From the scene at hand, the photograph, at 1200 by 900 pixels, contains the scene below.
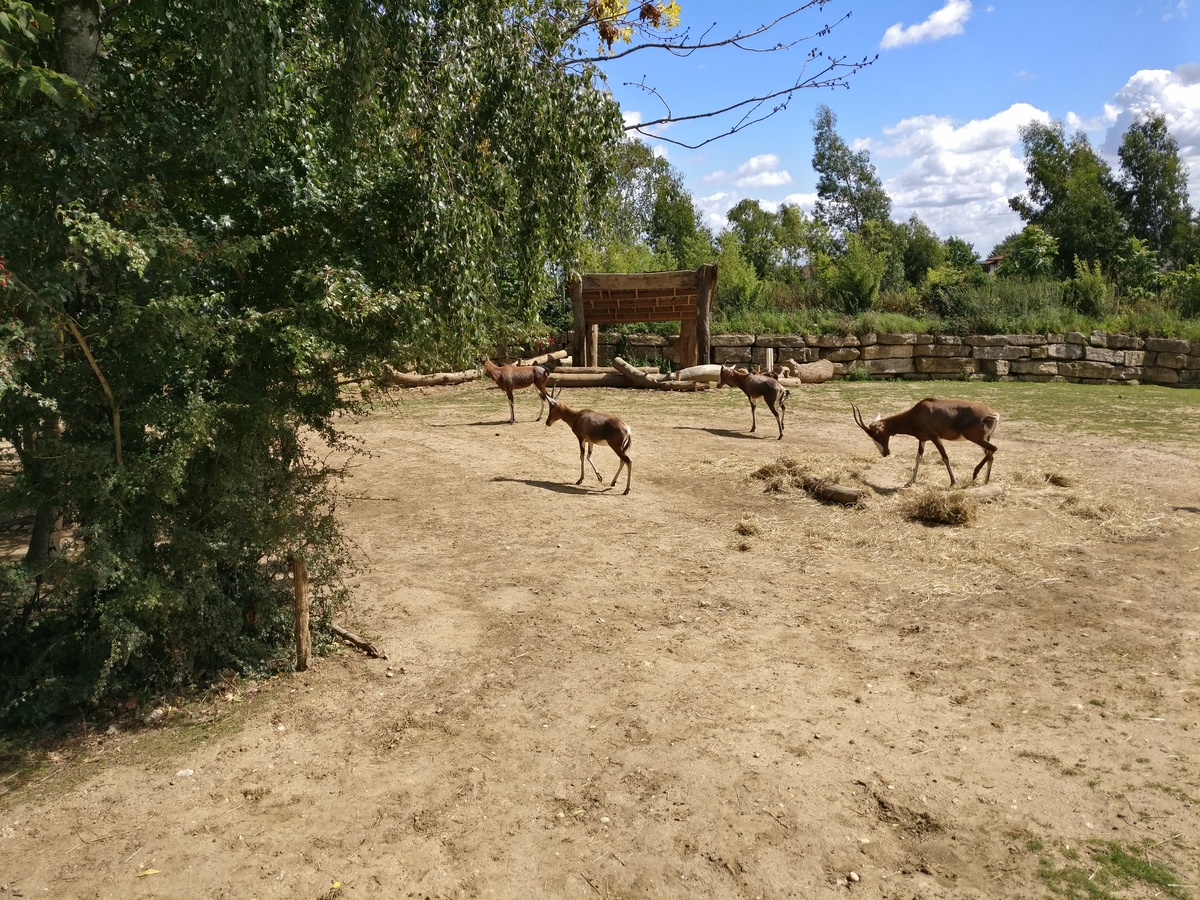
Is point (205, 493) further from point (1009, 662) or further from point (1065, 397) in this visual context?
point (1065, 397)

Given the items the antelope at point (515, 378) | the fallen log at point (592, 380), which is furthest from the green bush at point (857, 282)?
the antelope at point (515, 378)

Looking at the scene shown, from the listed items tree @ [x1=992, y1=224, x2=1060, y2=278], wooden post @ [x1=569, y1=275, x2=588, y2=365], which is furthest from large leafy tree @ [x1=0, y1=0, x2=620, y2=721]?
tree @ [x1=992, y1=224, x2=1060, y2=278]

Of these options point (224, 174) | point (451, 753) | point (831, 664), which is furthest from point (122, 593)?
point (831, 664)

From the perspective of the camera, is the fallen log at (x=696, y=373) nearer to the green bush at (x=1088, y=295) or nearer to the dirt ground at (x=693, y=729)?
the dirt ground at (x=693, y=729)

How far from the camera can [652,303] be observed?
22172 millimetres

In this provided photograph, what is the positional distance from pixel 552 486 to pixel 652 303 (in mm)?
11383

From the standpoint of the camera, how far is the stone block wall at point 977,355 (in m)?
24.3

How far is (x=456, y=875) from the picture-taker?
14.6 ft

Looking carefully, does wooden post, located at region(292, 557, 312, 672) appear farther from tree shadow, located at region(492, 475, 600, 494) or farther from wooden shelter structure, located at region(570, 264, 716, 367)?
wooden shelter structure, located at region(570, 264, 716, 367)

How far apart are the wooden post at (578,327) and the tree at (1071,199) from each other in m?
21.7

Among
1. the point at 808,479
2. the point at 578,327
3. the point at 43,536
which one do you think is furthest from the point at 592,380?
the point at 43,536

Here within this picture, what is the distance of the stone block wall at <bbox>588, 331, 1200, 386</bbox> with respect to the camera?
24297mm

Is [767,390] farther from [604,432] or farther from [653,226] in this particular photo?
[653,226]

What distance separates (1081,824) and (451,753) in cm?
353
